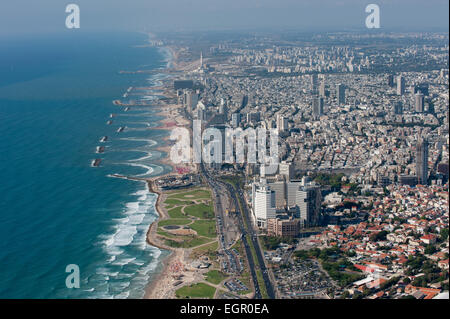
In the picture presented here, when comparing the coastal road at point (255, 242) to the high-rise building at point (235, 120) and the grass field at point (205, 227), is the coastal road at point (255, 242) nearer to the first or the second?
the grass field at point (205, 227)

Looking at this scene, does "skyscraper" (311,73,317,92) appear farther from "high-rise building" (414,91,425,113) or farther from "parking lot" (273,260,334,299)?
"parking lot" (273,260,334,299)

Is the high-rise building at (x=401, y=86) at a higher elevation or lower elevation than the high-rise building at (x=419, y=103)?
higher

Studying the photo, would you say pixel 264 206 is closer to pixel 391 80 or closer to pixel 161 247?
pixel 161 247

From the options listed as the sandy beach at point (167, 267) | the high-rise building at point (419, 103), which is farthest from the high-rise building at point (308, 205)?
the high-rise building at point (419, 103)

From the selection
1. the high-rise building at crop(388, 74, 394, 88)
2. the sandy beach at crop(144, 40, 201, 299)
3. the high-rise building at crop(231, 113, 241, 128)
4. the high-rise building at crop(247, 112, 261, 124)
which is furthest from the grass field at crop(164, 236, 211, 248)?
the high-rise building at crop(388, 74, 394, 88)

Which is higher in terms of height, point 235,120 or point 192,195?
point 235,120

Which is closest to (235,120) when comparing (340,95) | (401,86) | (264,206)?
(340,95)

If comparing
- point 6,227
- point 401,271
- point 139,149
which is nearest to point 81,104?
point 139,149
